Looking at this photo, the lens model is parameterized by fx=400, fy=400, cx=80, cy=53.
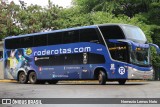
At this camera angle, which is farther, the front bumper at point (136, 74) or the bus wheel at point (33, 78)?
the bus wheel at point (33, 78)

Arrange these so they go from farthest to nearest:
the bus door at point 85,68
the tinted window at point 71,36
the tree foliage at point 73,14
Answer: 1. the tree foliage at point 73,14
2. the tinted window at point 71,36
3. the bus door at point 85,68

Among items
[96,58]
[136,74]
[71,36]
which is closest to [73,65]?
[71,36]

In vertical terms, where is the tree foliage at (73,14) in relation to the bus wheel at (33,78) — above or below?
above

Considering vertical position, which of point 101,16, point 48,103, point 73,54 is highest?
point 101,16

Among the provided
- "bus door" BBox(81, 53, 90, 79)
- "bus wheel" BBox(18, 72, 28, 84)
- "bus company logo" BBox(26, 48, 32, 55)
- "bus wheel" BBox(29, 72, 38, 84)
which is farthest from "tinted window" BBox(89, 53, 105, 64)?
"bus wheel" BBox(18, 72, 28, 84)

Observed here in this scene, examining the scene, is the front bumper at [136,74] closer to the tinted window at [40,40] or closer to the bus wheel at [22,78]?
the tinted window at [40,40]

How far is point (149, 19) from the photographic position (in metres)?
40.0

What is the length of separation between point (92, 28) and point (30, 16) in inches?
736

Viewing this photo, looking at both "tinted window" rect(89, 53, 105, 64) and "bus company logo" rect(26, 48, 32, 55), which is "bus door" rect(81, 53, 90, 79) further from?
"bus company logo" rect(26, 48, 32, 55)

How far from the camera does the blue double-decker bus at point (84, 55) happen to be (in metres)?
22.6

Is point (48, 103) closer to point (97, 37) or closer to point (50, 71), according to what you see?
point (97, 37)

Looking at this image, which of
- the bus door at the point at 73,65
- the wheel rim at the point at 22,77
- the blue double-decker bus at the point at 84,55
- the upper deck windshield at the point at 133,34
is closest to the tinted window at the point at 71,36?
the blue double-decker bus at the point at 84,55

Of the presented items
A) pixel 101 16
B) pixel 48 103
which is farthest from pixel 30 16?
pixel 48 103

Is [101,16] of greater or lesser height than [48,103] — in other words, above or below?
above
